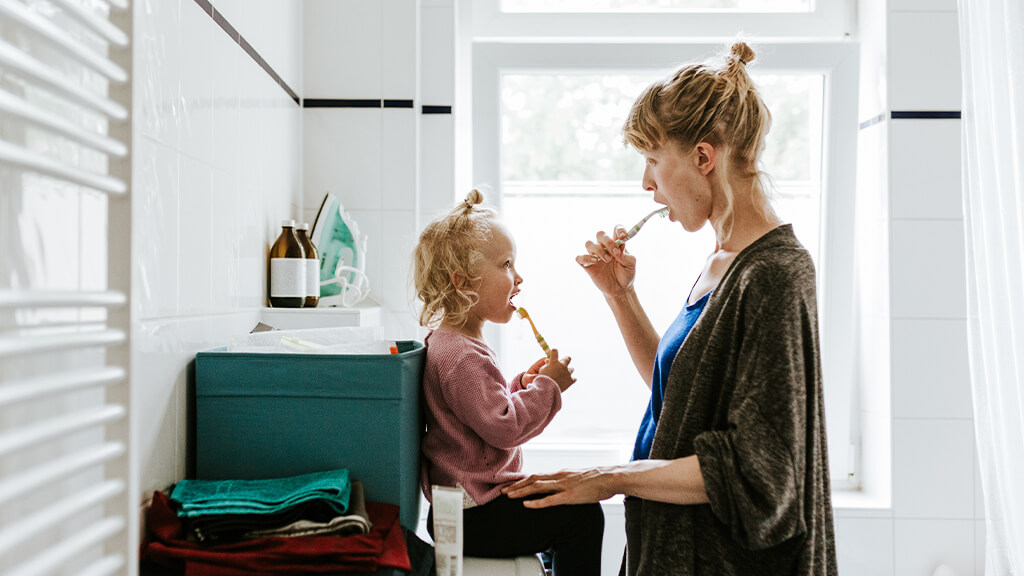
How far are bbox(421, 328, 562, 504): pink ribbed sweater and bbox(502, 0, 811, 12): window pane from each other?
1.29m

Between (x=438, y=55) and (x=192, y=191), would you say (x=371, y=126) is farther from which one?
(x=192, y=191)

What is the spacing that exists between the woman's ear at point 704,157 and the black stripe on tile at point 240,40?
86 cm

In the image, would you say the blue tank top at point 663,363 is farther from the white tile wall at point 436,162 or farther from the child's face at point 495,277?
the white tile wall at point 436,162

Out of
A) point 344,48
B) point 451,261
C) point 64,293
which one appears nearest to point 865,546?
point 451,261

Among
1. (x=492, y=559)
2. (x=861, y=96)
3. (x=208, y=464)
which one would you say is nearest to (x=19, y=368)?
(x=208, y=464)

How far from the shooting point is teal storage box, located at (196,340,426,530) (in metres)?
1.18

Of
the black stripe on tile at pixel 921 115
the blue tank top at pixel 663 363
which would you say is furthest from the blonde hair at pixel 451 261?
the black stripe on tile at pixel 921 115

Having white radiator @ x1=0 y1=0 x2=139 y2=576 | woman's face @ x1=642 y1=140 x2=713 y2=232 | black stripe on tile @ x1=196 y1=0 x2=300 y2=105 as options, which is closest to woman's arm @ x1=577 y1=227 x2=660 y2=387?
woman's face @ x1=642 y1=140 x2=713 y2=232

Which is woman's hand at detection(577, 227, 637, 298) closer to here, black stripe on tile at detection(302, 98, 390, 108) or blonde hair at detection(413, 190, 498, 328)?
blonde hair at detection(413, 190, 498, 328)

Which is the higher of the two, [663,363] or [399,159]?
[399,159]

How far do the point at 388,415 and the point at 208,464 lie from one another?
289 mm

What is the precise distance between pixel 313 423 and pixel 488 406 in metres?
0.29

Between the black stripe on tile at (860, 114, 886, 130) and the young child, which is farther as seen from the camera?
the black stripe on tile at (860, 114, 886, 130)

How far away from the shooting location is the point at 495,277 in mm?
1479
